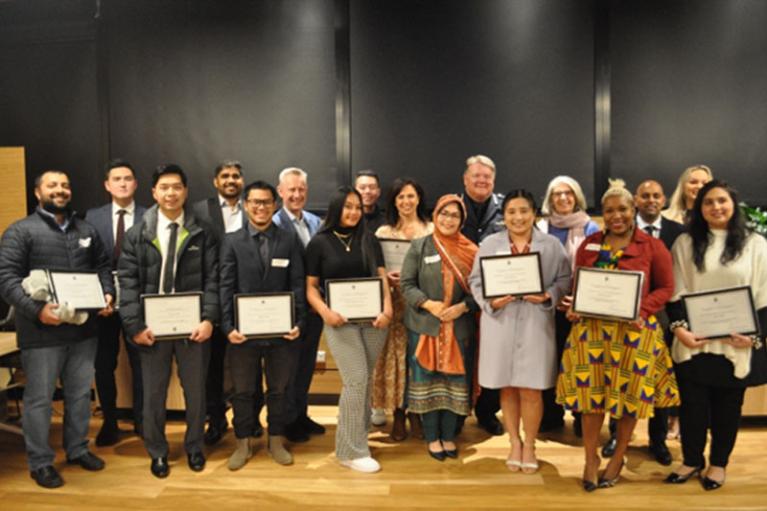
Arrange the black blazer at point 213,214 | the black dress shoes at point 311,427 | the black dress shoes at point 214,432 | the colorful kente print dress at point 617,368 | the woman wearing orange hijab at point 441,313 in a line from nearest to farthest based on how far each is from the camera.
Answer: the colorful kente print dress at point 617,368 → the woman wearing orange hijab at point 441,313 → the black blazer at point 213,214 → the black dress shoes at point 214,432 → the black dress shoes at point 311,427

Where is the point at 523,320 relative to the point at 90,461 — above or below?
above

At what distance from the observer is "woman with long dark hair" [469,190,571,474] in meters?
3.05

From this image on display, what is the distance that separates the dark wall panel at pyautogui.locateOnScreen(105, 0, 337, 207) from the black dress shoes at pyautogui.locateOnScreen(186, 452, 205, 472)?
7.89 ft

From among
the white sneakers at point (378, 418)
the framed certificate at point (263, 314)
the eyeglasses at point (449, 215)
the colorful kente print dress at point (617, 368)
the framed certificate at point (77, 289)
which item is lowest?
the white sneakers at point (378, 418)

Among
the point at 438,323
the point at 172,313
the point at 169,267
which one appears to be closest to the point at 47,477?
the point at 172,313

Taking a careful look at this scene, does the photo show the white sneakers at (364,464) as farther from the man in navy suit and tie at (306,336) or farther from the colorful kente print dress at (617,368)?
the colorful kente print dress at (617,368)

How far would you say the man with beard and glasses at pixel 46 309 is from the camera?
10.1 feet

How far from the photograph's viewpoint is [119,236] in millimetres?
3666

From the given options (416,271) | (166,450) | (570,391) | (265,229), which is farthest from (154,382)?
(570,391)

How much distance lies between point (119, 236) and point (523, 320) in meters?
2.48

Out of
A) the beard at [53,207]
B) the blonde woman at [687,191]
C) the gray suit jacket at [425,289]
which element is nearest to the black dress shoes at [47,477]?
the beard at [53,207]

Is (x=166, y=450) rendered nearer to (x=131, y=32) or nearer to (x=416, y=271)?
(x=416, y=271)

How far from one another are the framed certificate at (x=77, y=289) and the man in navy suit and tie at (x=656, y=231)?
3.01 metres

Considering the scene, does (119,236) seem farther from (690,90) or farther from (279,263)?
(690,90)
